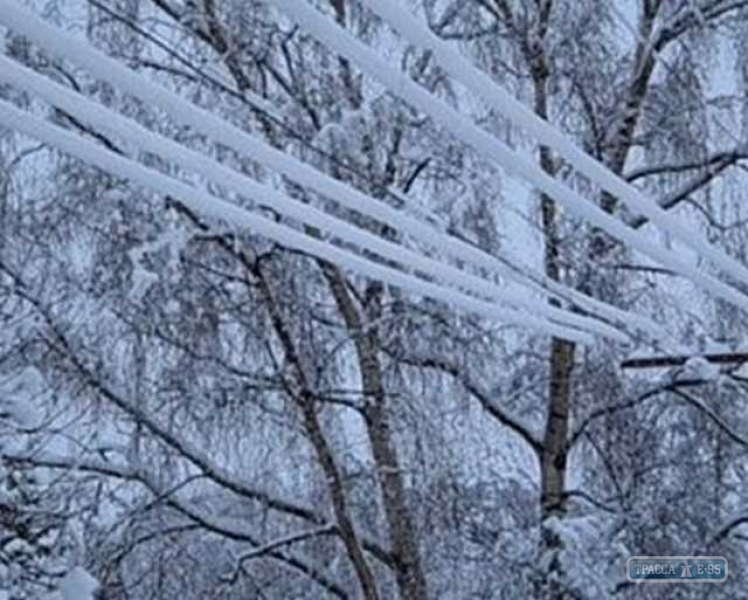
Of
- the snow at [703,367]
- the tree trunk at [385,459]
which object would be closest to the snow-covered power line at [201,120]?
the snow at [703,367]

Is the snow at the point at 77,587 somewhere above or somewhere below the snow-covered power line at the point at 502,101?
below

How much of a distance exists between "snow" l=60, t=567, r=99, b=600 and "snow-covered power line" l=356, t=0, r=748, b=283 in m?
2.60

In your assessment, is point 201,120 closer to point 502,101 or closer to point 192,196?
point 192,196

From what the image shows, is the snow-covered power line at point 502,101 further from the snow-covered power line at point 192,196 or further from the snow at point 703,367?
the snow at point 703,367

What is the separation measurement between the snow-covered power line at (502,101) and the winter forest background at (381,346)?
3076 millimetres

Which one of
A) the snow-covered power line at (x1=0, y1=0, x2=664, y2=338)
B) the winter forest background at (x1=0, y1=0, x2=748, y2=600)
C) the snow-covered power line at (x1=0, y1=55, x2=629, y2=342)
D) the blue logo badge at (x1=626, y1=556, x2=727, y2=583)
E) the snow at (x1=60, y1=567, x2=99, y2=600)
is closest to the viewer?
the snow-covered power line at (x1=0, y1=0, x2=664, y2=338)

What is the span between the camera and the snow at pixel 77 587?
3.98 meters

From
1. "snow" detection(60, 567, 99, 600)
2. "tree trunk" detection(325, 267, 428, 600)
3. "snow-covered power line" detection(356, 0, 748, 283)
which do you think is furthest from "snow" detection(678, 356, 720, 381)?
"snow" detection(60, 567, 99, 600)

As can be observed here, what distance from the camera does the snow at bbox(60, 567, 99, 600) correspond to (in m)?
3.98

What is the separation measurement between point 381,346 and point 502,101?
431 centimetres

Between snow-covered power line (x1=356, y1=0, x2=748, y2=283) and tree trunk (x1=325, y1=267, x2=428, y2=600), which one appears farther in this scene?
tree trunk (x1=325, y1=267, x2=428, y2=600)

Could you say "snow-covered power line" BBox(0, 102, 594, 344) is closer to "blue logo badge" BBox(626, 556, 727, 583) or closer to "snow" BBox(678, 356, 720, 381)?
"snow" BBox(678, 356, 720, 381)

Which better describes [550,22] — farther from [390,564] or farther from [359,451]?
[390,564]

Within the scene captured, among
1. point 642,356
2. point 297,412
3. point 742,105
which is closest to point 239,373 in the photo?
point 297,412
